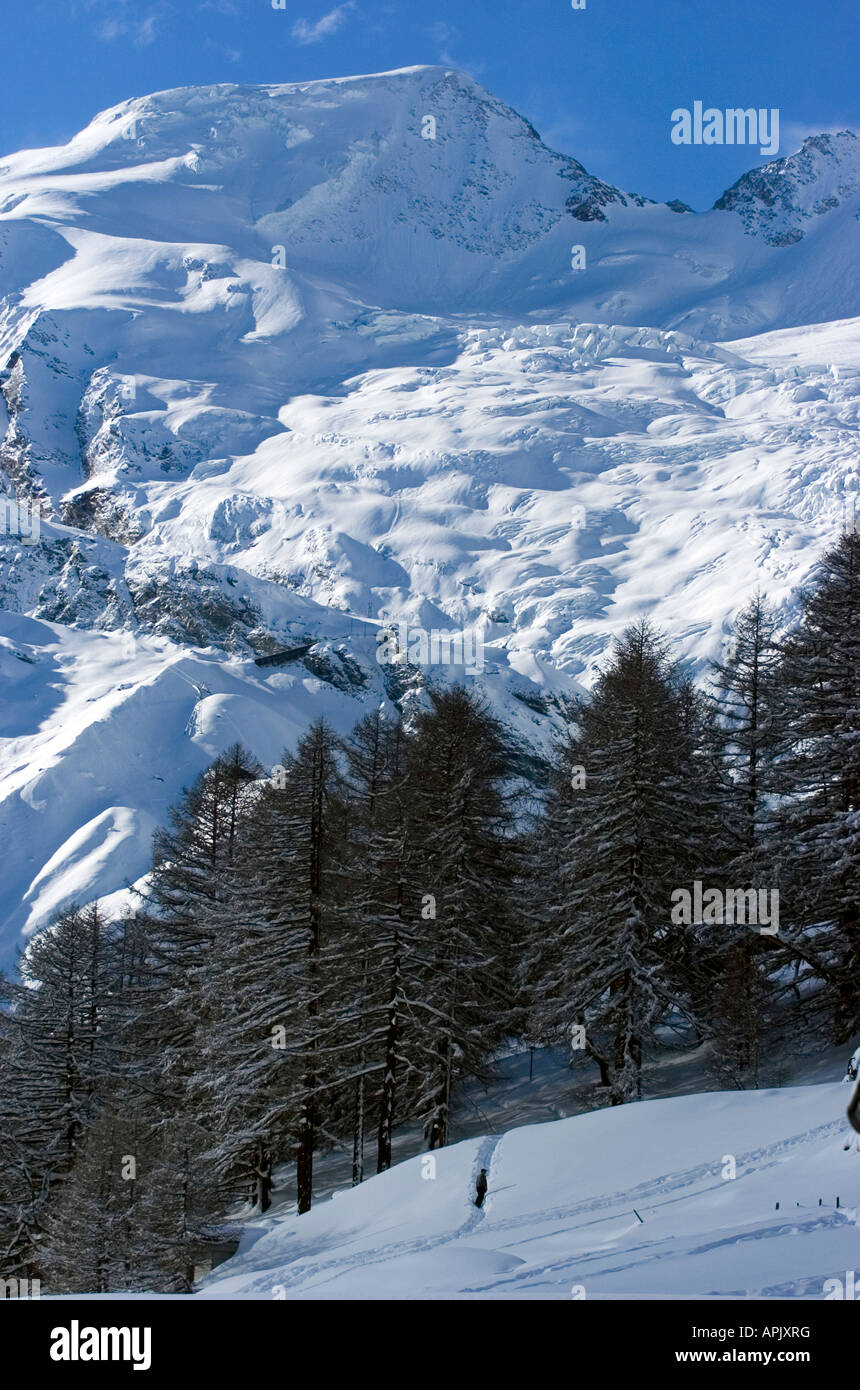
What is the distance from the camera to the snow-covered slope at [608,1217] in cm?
1234

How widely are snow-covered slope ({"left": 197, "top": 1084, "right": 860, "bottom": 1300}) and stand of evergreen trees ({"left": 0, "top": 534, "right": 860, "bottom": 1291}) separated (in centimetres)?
302

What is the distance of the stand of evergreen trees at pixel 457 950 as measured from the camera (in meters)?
24.1

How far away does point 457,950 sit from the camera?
26.6 meters

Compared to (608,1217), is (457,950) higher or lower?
higher

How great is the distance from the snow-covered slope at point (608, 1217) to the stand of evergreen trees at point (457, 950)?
9.92 feet

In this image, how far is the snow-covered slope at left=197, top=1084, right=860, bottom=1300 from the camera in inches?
486

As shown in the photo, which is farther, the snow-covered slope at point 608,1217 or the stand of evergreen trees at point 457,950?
the stand of evergreen trees at point 457,950

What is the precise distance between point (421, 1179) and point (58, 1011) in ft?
47.7

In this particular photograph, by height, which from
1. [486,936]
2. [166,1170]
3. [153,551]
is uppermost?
[153,551]

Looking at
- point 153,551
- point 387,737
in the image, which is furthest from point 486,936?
point 153,551

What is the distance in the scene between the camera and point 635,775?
25.1m

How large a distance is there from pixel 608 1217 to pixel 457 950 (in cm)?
1101

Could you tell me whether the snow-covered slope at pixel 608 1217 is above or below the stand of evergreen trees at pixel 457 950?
below
